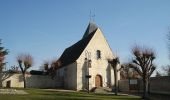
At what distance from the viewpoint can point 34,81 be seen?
52.0 meters

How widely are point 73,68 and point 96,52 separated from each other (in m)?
4.38

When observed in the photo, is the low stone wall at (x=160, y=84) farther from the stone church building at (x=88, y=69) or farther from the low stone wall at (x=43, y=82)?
the low stone wall at (x=43, y=82)

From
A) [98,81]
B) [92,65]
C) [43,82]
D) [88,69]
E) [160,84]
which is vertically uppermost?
[92,65]

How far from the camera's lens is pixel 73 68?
4928 cm

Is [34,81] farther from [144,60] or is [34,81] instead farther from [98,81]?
[144,60]

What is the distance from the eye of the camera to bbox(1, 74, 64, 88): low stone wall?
164 feet

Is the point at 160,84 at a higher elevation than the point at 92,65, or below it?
below

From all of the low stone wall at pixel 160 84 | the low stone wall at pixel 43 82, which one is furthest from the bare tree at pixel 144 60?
the low stone wall at pixel 43 82

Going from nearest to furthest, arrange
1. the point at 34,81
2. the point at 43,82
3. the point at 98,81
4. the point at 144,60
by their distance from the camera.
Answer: the point at 144,60, the point at 98,81, the point at 34,81, the point at 43,82

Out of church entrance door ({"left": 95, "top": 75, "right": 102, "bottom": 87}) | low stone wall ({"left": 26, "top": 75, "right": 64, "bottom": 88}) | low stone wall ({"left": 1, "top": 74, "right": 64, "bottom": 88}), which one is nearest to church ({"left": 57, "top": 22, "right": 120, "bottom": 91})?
church entrance door ({"left": 95, "top": 75, "right": 102, "bottom": 87})

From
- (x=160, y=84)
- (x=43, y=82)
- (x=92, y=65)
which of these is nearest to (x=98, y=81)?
(x=92, y=65)

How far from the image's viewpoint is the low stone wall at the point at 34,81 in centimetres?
4984

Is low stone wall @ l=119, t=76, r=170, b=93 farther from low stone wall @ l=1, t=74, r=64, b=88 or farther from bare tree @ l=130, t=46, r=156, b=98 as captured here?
low stone wall @ l=1, t=74, r=64, b=88

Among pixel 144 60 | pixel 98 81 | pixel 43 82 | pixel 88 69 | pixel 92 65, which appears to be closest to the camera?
pixel 144 60
